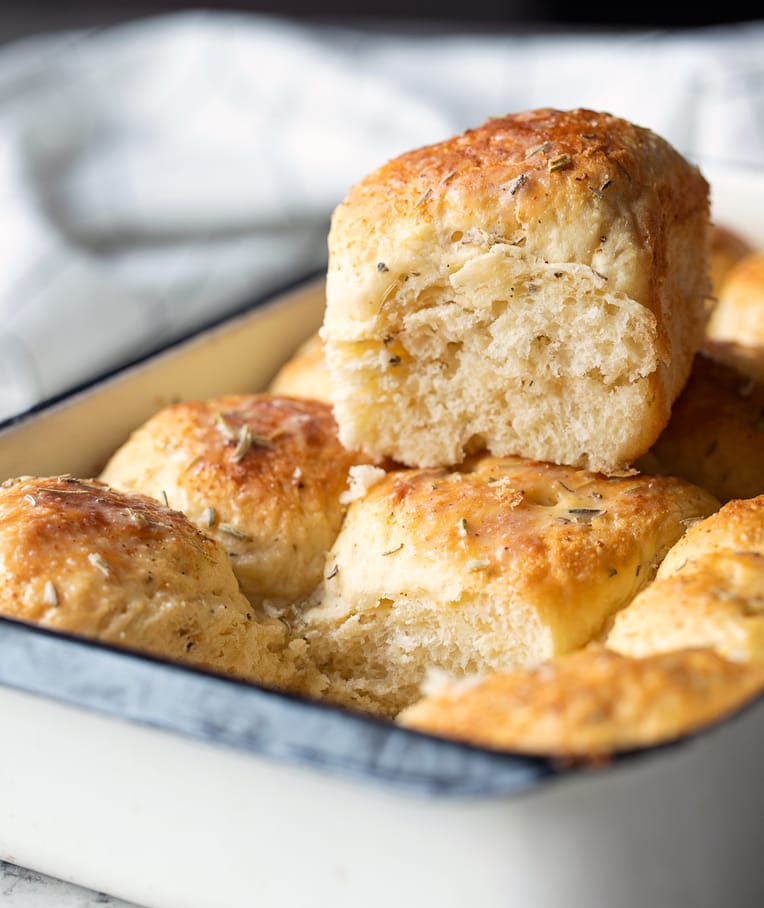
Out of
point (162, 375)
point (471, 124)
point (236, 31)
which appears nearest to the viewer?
point (162, 375)

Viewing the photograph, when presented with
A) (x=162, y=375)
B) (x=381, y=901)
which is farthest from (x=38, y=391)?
(x=381, y=901)

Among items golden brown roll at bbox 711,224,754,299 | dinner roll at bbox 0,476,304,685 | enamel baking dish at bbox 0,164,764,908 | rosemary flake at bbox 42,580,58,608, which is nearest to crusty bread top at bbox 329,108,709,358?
Result: dinner roll at bbox 0,476,304,685

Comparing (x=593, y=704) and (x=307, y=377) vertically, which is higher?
(x=593, y=704)

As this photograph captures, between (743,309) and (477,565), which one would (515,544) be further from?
(743,309)

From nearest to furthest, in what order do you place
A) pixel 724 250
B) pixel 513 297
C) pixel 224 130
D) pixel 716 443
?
pixel 513 297 → pixel 716 443 → pixel 724 250 → pixel 224 130

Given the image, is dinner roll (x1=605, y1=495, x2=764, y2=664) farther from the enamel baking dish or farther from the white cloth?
the white cloth


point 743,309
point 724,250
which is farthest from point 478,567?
point 724,250

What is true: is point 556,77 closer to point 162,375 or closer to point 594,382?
point 162,375
